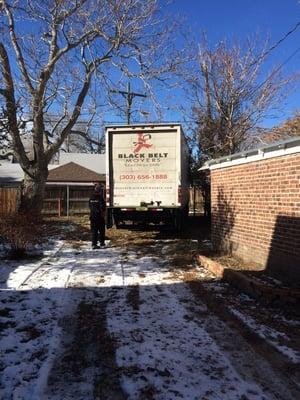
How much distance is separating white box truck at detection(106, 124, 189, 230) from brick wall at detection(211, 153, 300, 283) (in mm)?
2491

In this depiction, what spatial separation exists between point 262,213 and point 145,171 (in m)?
6.06

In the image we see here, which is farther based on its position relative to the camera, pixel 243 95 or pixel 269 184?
pixel 243 95

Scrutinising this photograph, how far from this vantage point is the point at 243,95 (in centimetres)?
2648

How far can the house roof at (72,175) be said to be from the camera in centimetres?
4062

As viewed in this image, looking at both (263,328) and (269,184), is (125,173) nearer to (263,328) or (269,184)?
(269,184)

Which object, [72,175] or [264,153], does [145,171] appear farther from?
[72,175]

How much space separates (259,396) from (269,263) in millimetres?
5659

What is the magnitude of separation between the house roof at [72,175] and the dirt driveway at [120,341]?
1196 inches

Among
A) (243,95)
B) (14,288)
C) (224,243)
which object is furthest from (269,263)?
(243,95)

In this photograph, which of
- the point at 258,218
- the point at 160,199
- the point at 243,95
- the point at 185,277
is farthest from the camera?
the point at 243,95

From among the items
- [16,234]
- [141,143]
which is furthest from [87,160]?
[16,234]

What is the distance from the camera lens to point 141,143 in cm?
1594

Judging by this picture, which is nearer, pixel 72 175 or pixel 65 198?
pixel 65 198

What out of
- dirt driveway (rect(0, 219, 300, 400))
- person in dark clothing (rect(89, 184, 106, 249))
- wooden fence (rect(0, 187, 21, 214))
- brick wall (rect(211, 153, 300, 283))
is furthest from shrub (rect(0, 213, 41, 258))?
wooden fence (rect(0, 187, 21, 214))
